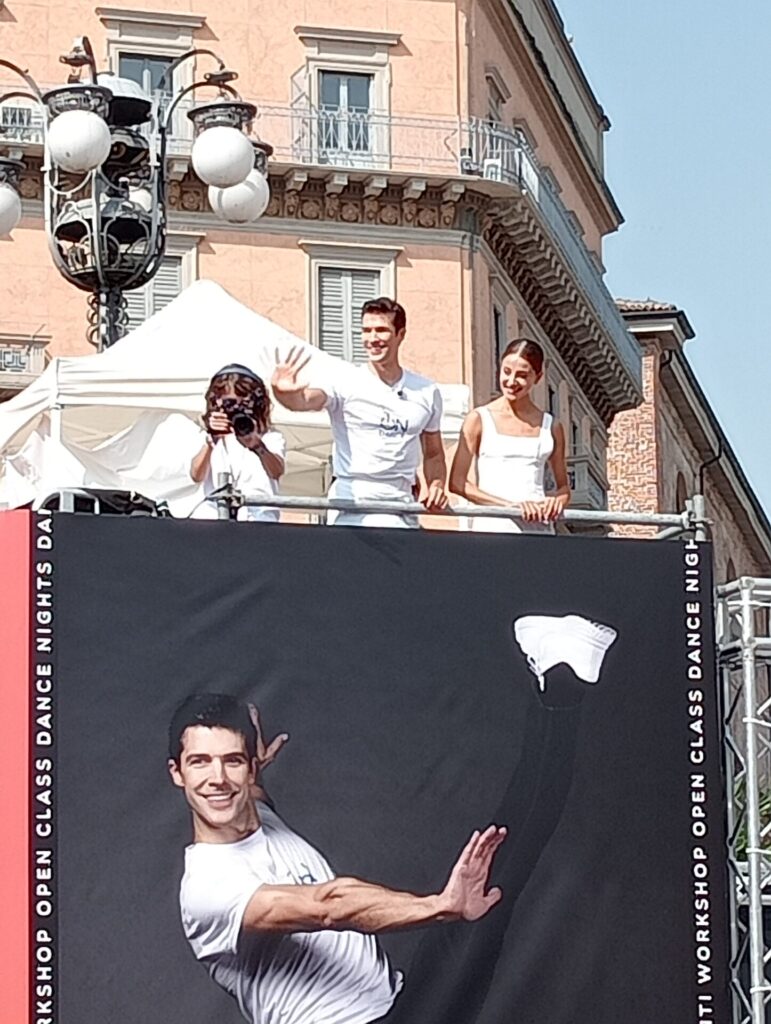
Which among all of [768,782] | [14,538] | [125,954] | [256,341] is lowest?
[125,954]

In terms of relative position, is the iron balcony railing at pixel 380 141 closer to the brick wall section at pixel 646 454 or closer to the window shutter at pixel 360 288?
the window shutter at pixel 360 288

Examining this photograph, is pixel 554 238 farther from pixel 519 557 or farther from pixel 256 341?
pixel 519 557

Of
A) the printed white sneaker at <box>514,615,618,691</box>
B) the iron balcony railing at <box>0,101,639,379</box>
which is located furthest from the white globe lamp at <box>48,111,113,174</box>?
the iron balcony railing at <box>0,101,639,379</box>

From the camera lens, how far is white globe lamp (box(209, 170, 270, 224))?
1686 cm

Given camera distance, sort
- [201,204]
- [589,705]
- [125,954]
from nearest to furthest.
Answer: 1. [125,954]
2. [589,705]
3. [201,204]

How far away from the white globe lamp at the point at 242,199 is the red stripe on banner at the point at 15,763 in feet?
26.2

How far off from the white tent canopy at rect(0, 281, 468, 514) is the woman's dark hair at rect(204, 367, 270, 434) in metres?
3.76

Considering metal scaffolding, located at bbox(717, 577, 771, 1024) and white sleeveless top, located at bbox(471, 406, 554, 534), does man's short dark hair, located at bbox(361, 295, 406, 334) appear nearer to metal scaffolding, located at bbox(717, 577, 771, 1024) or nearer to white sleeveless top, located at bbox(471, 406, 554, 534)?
white sleeveless top, located at bbox(471, 406, 554, 534)

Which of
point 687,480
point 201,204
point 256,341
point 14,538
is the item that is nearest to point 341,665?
point 14,538

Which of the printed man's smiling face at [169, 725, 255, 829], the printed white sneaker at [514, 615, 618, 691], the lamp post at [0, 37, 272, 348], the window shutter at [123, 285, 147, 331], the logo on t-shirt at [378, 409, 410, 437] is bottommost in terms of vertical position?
the printed man's smiling face at [169, 725, 255, 829]

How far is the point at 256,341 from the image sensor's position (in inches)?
575

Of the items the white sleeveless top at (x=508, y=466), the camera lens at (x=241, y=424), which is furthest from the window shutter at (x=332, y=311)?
the camera lens at (x=241, y=424)

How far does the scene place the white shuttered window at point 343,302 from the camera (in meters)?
37.1

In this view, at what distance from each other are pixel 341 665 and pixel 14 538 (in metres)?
1.28
